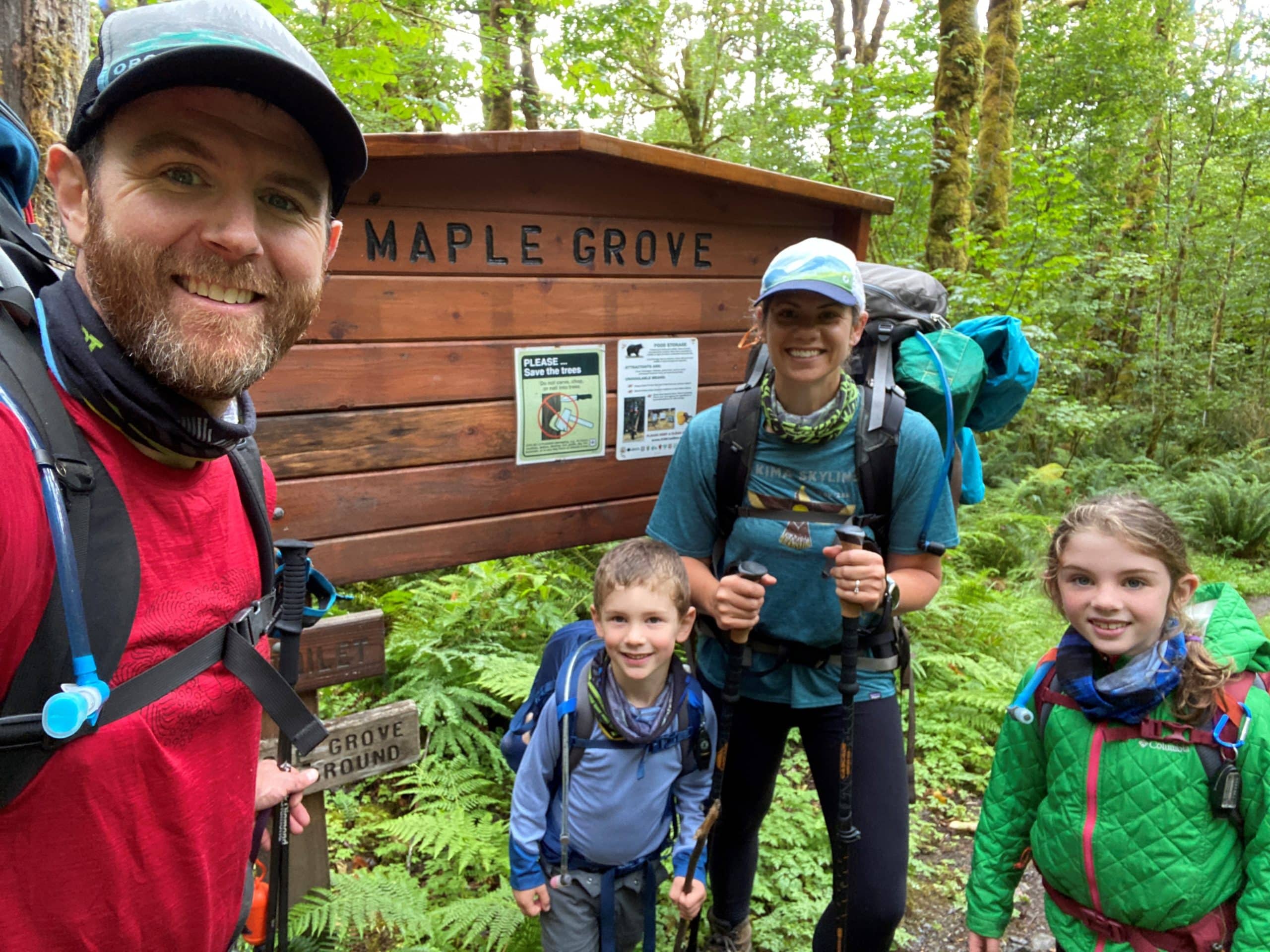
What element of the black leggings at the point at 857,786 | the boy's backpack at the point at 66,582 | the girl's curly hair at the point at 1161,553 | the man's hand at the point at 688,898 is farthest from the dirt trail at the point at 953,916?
the boy's backpack at the point at 66,582

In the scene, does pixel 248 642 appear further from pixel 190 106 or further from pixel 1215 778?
pixel 1215 778

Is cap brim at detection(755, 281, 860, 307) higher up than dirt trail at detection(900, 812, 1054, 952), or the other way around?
cap brim at detection(755, 281, 860, 307)

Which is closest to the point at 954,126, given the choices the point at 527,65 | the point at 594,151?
the point at 527,65

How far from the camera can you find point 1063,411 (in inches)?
367

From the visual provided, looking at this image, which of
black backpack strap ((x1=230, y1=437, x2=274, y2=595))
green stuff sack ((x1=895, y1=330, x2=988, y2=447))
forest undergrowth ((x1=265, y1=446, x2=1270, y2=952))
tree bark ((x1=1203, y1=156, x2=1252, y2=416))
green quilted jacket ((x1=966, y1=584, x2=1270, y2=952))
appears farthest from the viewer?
tree bark ((x1=1203, y1=156, x2=1252, y2=416))

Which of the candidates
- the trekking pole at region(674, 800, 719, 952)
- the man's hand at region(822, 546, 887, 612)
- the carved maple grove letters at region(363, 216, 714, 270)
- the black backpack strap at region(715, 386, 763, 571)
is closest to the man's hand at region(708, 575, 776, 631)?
the man's hand at region(822, 546, 887, 612)

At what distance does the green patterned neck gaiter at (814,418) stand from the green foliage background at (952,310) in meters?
2.11

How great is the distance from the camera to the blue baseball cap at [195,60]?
4.13 feet

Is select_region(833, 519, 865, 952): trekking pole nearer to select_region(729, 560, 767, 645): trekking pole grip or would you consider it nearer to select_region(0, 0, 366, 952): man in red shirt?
select_region(729, 560, 767, 645): trekking pole grip

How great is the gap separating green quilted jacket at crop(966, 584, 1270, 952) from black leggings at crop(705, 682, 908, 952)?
0.28m

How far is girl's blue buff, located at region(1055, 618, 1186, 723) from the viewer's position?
209 centimetres

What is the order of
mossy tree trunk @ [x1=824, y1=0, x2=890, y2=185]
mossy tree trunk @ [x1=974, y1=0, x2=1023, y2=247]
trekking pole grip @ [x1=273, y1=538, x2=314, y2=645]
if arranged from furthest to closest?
mossy tree trunk @ [x1=974, y1=0, x2=1023, y2=247] < mossy tree trunk @ [x1=824, y1=0, x2=890, y2=185] < trekking pole grip @ [x1=273, y1=538, x2=314, y2=645]

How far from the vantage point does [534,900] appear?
249cm

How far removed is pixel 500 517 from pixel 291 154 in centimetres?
212
